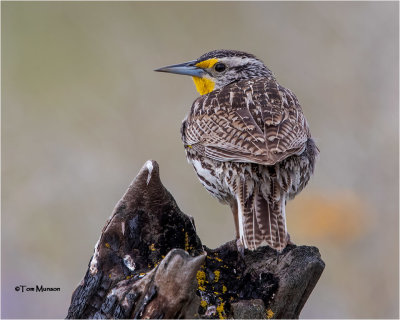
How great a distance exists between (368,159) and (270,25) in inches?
65.4

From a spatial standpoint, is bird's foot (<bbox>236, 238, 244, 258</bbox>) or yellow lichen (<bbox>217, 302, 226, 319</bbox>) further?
bird's foot (<bbox>236, 238, 244, 258</bbox>)

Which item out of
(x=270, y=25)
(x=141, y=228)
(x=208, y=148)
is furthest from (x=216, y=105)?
(x=270, y=25)

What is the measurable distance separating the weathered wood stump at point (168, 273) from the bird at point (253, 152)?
9.3 inches

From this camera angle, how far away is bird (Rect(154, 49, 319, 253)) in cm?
383

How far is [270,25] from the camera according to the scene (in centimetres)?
655

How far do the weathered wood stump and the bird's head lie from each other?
5.91ft

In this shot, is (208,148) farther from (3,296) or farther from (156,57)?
(156,57)

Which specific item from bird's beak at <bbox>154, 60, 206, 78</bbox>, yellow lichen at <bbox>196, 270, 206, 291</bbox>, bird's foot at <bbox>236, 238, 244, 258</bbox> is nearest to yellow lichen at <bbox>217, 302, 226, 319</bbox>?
yellow lichen at <bbox>196, 270, 206, 291</bbox>

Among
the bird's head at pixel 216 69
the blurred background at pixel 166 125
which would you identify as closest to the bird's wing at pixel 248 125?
the bird's head at pixel 216 69

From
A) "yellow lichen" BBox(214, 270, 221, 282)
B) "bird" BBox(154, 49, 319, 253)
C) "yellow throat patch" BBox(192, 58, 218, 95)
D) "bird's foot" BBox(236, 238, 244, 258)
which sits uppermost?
"yellow throat patch" BBox(192, 58, 218, 95)

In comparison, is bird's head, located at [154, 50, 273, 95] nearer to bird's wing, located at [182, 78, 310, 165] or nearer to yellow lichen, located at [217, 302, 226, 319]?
bird's wing, located at [182, 78, 310, 165]

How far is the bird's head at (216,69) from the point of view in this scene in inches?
204

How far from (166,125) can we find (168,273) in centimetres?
342

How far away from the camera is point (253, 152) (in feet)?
12.7
